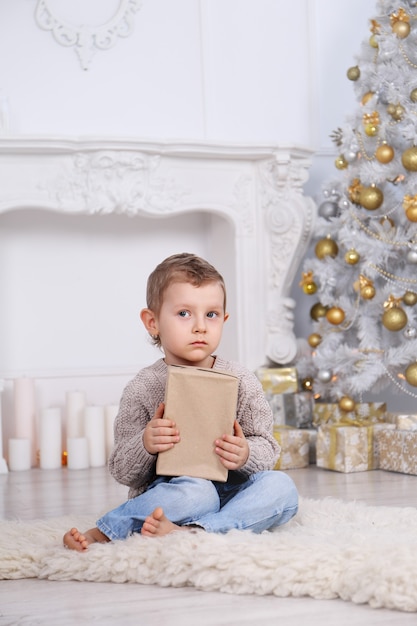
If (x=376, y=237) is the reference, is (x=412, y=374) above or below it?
below

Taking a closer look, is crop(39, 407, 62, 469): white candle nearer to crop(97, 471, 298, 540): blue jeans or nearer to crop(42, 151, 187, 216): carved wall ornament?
crop(42, 151, 187, 216): carved wall ornament

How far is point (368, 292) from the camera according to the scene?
3.31 meters

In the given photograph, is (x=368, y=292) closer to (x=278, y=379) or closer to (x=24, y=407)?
(x=278, y=379)

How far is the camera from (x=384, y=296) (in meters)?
3.32

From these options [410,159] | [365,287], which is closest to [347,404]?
[365,287]

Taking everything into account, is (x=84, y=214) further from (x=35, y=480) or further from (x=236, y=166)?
(x=35, y=480)

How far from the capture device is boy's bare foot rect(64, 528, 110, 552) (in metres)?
1.70

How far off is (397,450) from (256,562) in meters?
1.62

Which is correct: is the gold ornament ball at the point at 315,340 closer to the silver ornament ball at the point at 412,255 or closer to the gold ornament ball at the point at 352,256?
the gold ornament ball at the point at 352,256

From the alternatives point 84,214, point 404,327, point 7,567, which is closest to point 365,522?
point 7,567

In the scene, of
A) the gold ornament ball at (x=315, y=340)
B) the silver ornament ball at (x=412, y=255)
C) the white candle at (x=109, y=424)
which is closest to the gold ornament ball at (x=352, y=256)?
the silver ornament ball at (x=412, y=255)

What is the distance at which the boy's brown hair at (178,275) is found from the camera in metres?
1.81

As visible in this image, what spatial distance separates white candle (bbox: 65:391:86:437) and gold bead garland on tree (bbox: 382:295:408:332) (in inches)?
47.3

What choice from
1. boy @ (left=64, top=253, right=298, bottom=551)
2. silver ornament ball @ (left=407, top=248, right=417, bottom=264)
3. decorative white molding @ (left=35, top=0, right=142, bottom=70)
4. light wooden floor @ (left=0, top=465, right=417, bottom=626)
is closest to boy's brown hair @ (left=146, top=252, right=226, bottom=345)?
boy @ (left=64, top=253, right=298, bottom=551)
